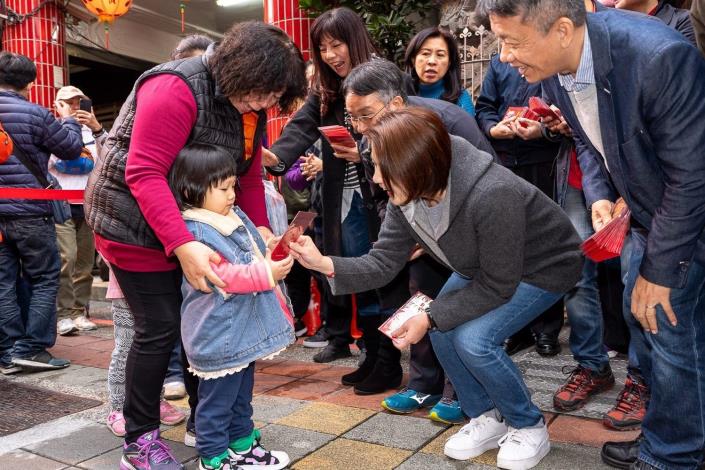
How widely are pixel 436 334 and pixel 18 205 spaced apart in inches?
119

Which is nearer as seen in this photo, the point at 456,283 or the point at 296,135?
the point at 456,283

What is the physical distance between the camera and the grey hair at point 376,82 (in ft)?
9.21

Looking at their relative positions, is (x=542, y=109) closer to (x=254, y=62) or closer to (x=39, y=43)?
(x=254, y=62)

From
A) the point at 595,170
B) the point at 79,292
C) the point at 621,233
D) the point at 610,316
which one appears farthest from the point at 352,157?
the point at 79,292

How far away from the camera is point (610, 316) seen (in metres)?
3.92

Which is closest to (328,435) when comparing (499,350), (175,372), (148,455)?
(148,455)

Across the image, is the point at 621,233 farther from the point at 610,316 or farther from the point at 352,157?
the point at 610,316

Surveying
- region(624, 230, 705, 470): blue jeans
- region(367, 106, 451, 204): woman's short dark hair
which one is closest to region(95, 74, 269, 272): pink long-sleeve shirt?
region(367, 106, 451, 204): woman's short dark hair

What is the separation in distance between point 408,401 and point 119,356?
4.39 feet

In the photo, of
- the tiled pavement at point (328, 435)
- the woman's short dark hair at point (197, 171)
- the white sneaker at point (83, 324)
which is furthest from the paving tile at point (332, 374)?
the white sneaker at point (83, 324)

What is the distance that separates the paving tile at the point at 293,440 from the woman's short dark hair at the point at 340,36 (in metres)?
1.70

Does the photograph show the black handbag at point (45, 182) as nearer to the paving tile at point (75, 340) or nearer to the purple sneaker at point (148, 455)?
the paving tile at point (75, 340)

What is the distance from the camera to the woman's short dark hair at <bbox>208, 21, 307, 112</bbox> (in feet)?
7.30

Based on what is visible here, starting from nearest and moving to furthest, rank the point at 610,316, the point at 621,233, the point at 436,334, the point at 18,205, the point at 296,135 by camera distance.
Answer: the point at 621,233, the point at 436,334, the point at 296,135, the point at 610,316, the point at 18,205
